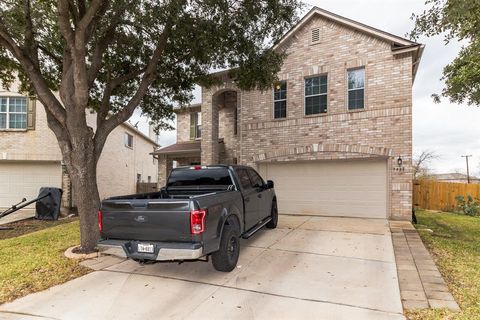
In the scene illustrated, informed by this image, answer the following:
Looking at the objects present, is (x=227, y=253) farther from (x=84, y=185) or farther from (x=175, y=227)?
(x=84, y=185)

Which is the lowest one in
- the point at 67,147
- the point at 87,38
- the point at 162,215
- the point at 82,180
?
the point at 162,215

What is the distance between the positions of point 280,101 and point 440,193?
437 inches

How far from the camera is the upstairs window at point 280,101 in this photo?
12.3 m

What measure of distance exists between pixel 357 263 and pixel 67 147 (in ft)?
21.9

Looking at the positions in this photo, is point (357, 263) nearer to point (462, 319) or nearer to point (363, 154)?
point (462, 319)

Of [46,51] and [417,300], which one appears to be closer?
[417,300]

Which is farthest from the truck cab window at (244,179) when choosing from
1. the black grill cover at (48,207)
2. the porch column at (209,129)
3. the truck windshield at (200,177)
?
the black grill cover at (48,207)

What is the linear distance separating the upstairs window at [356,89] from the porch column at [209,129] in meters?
5.87

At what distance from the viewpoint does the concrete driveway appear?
382cm

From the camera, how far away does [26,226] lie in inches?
427

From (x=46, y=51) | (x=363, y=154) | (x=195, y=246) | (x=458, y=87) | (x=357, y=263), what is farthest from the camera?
(x=458, y=87)

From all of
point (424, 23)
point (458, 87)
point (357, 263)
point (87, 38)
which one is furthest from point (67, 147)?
point (458, 87)

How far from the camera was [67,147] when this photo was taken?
263 inches

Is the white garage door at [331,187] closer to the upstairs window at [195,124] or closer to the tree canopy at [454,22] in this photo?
the tree canopy at [454,22]
